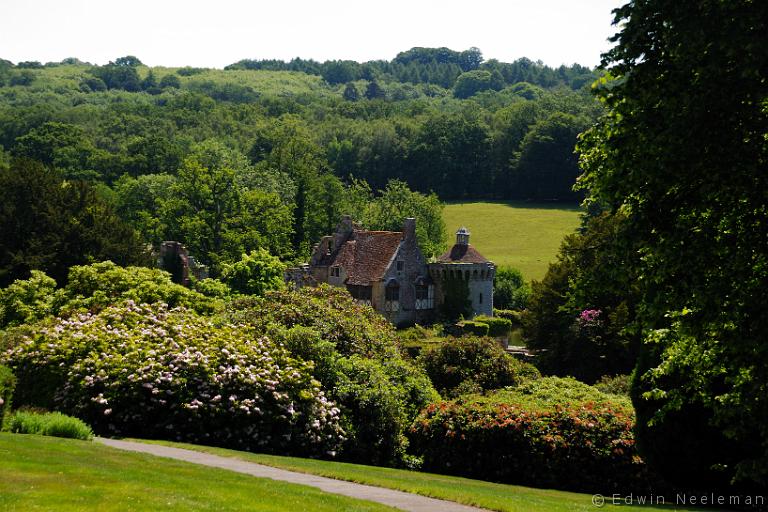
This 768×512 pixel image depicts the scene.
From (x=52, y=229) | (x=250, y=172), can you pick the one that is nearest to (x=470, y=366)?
(x=52, y=229)

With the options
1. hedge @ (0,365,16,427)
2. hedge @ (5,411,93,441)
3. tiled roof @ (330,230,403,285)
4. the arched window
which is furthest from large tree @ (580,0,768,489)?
tiled roof @ (330,230,403,285)

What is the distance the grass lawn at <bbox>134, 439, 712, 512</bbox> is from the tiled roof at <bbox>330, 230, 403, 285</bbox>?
40.7 meters

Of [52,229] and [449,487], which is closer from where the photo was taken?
[449,487]

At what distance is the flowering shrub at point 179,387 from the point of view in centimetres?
2911

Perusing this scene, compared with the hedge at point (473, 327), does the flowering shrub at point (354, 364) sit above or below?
above

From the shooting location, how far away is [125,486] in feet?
57.2

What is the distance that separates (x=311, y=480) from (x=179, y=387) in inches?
314

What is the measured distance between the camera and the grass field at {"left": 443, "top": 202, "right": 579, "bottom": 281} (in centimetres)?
11400

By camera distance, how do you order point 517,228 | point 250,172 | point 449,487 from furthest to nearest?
point 517,228
point 250,172
point 449,487

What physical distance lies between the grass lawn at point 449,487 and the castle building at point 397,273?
4053 cm

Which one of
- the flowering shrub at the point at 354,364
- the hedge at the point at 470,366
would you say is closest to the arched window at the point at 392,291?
the hedge at the point at 470,366

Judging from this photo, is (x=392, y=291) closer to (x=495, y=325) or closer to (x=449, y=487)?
(x=495, y=325)

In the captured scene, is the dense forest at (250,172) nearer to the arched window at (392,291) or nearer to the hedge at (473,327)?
the arched window at (392,291)

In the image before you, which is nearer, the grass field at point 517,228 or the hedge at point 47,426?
the hedge at point 47,426
